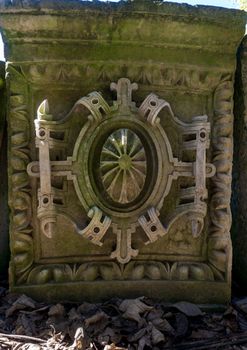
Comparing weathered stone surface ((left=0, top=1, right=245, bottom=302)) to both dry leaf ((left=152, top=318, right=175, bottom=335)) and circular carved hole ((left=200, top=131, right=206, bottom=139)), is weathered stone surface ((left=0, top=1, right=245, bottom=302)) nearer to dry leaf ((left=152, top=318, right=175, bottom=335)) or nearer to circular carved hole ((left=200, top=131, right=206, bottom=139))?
circular carved hole ((left=200, top=131, right=206, bottom=139))

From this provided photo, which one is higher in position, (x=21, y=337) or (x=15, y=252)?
(x=15, y=252)

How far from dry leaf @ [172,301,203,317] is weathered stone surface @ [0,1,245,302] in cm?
9

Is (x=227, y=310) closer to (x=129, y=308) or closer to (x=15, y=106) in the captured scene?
(x=129, y=308)

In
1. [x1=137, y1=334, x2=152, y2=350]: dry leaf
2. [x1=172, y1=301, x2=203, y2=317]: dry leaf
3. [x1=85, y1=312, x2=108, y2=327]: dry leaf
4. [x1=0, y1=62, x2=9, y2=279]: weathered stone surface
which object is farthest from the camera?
[x1=0, y1=62, x2=9, y2=279]: weathered stone surface

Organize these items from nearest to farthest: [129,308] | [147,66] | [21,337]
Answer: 1. [21,337]
2. [129,308]
3. [147,66]

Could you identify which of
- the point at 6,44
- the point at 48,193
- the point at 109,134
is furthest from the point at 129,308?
the point at 6,44

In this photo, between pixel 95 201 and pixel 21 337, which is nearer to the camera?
pixel 21 337

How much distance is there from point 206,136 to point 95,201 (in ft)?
2.78

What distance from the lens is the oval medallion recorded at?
113 inches

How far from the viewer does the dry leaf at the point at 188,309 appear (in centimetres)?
292

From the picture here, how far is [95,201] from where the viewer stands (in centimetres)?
296

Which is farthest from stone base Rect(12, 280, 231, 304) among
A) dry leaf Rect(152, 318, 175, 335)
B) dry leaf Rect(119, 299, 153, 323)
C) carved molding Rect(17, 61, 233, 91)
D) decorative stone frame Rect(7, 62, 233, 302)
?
carved molding Rect(17, 61, 233, 91)

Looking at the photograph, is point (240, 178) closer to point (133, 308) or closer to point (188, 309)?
point (188, 309)

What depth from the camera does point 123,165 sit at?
2.85 metres
